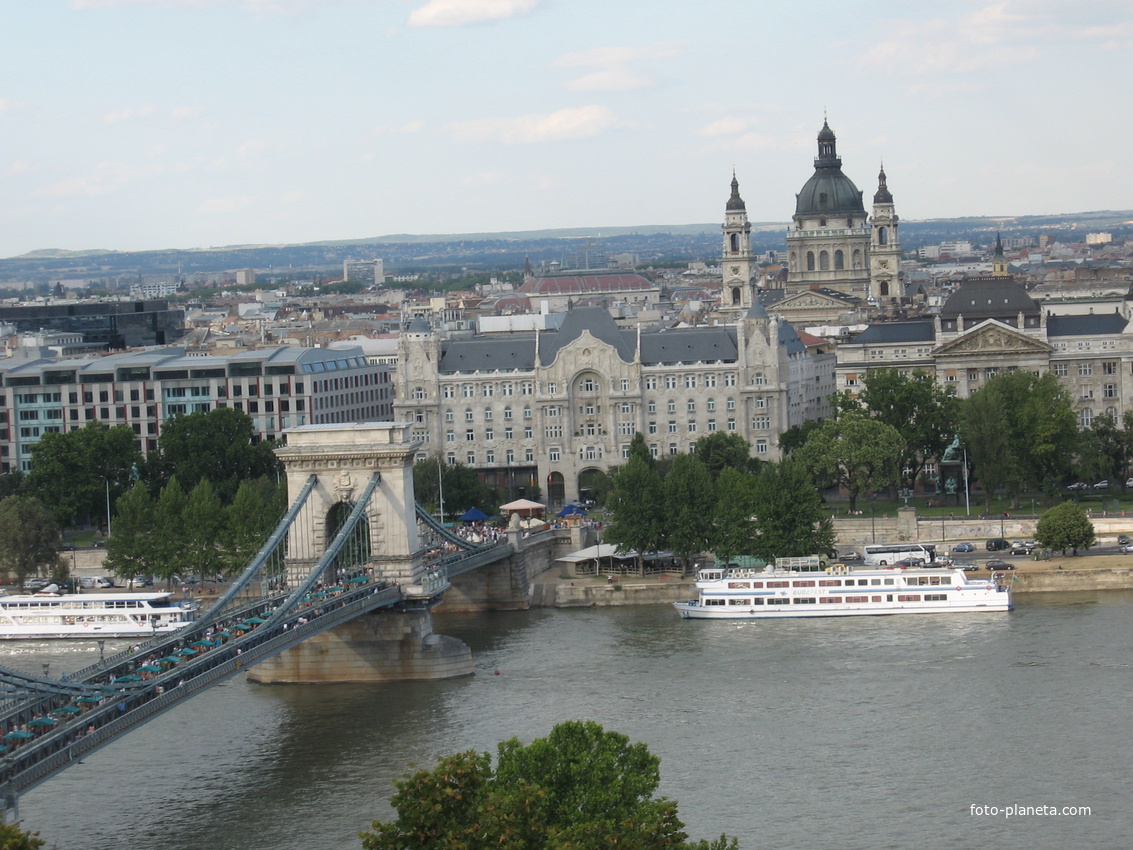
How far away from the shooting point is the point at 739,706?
198ft

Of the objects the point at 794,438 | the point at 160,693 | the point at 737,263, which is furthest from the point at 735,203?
the point at 160,693

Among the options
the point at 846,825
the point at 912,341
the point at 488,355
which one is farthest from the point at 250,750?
the point at 912,341

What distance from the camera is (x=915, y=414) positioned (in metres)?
101

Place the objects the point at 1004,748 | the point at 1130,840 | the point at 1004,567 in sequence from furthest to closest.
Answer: the point at 1004,567
the point at 1004,748
the point at 1130,840

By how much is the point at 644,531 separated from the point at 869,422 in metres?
16.0

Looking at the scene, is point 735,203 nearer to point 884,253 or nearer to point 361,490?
point 884,253

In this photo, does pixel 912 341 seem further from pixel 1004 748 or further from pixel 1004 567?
pixel 1004 748

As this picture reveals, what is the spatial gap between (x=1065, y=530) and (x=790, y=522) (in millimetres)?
9360

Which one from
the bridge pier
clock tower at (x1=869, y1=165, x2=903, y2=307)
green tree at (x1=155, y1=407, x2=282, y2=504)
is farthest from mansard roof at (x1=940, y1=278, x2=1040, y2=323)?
clock tower at (x1=869, y1=165, x2=903, y2=307)

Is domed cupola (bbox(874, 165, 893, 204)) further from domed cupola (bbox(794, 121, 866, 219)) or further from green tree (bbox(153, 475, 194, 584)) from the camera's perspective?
green tree (bbox(153, 475, 194, 584))

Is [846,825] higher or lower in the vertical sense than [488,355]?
lower

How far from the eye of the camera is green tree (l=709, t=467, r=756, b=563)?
82.0 meters

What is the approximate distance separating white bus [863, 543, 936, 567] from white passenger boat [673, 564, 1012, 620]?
4347 millimetres

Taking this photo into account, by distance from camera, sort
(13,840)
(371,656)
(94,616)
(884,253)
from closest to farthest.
→ 1. (13,840)
2. (371,656)
3. (94,616)
4. (884,253)
